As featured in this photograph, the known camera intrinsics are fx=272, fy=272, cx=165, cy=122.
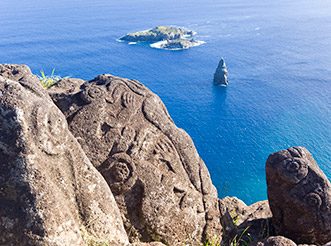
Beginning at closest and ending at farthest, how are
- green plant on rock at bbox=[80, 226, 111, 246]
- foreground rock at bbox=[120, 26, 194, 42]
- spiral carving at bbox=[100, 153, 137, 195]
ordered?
green plant on rock at bbox=[80, 226, 111, 246] → spiral carving at bbox=[100, 153, 137, 195] → foreground rock at bbox=[120, 26, 194, 42]

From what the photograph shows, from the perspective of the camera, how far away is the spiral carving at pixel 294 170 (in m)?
7.01

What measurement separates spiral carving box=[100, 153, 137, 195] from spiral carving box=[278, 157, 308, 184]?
394cm

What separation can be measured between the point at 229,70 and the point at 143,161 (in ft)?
178

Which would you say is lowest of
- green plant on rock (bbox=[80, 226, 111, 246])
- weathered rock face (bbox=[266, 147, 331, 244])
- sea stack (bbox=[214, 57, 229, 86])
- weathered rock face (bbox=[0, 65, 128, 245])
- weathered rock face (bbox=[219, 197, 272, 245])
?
sea stack (bbox=[214, 57, 229, 86])

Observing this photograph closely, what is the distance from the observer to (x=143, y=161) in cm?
625

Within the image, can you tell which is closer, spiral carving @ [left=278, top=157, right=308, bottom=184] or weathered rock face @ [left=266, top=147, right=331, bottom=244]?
weathered rock face @ [left=266, top=147, right=331, bottom=244]

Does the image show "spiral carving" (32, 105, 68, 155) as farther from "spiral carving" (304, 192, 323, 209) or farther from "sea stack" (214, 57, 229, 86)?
"sea stack" (214, 57, 229, 86)

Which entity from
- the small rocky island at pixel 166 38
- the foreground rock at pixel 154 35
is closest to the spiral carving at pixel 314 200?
the small rocky island at pixel 166 38

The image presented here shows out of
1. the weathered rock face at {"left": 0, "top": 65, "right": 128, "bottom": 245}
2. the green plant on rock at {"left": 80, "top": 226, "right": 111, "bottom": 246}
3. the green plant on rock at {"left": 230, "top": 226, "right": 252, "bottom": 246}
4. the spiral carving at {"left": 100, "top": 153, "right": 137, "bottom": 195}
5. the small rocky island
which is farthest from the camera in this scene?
the small rocky island

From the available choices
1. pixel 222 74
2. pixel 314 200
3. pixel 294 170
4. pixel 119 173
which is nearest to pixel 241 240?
pixel 314 200

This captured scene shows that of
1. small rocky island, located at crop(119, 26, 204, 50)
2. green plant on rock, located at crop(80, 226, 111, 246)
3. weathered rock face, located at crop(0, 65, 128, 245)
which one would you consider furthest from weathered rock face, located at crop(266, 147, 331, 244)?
small rocky island, located at crop(119, 26, 204, 50)

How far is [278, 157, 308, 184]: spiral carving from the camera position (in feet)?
23.0

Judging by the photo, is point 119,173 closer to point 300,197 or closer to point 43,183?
point 43,183

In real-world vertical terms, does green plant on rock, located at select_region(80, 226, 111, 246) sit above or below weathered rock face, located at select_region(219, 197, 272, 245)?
above
